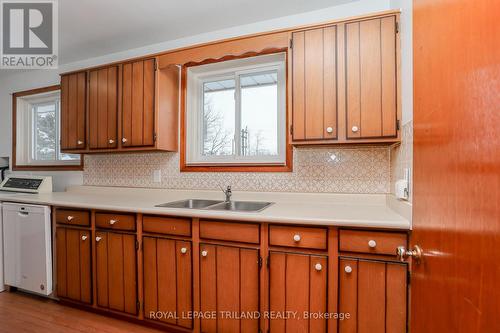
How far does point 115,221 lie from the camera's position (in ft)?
6.18

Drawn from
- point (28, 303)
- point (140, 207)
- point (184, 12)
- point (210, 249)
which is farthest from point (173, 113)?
point (28, 303)

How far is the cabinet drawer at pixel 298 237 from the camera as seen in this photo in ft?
4.58

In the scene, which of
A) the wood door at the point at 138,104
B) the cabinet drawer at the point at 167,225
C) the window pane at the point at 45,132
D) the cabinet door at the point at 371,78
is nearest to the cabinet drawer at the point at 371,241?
the cabinet door at the point at 371,78

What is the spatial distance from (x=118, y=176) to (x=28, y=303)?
53.3 inches

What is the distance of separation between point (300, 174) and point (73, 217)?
1956 mm

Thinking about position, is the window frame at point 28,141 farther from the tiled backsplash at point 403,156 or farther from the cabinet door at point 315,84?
the tiled backsplash at point 403,156

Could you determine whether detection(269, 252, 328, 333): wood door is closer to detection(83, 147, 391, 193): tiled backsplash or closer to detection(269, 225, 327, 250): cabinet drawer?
detection(269, 225, 327, 250): cabinet drawer

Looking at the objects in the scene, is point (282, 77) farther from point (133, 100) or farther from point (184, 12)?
point (133, 100)

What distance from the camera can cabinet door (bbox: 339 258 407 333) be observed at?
4.19 feet

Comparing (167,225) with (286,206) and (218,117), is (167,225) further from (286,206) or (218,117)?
(218,117)

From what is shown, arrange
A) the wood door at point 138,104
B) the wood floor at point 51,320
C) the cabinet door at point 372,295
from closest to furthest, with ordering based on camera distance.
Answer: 1. the cabinet door at point 372,295
2. the wood floor at point 51,320
3. the wood door at point 138,104

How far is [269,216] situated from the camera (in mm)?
1461

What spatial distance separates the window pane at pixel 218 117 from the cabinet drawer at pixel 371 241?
1.42 m

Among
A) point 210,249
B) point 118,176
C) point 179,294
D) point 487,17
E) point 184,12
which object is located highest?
point 184,12
